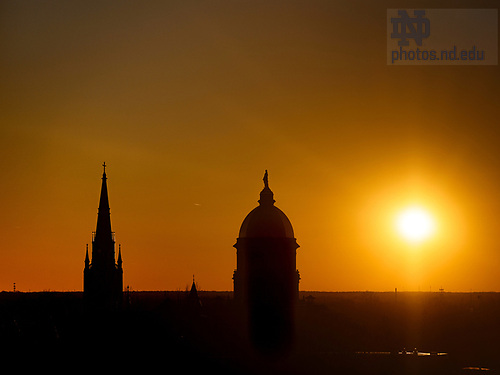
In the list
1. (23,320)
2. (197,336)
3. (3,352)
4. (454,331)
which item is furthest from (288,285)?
(454,331)

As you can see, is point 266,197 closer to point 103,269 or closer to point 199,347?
point 199,347

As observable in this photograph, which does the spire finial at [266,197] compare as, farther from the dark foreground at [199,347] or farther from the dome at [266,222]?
the dark foreground at [199,347]

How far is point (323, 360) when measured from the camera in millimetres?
102938

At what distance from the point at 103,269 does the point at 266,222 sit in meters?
40.1

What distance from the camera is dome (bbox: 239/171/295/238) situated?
10044 cm

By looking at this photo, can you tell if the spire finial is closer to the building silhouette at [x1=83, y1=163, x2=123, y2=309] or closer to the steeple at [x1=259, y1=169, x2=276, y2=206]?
the steeple at [x1=259, y1=169, x2=276, y2=206]

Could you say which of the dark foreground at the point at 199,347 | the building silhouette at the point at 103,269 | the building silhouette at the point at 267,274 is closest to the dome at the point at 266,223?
the building silhouette at the point at 267,274

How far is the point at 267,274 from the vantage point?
343ft

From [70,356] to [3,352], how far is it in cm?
979

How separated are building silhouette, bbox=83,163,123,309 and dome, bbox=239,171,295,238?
36845 mm

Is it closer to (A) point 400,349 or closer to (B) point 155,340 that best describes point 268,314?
(B) point 155,340

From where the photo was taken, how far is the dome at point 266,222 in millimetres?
100438

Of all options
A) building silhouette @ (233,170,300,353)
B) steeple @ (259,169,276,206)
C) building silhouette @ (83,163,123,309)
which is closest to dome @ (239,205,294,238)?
building silhouette @ (233,170,300,353)

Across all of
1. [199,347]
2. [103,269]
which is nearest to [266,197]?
[199,347]
